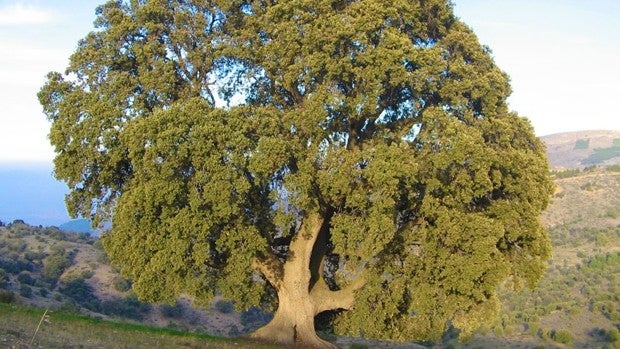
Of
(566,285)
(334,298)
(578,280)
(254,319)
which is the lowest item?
(254,319)

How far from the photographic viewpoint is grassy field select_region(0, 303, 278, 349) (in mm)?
14812

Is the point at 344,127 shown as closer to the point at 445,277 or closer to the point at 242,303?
the point at 445,277

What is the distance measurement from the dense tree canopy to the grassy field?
1.62 metres

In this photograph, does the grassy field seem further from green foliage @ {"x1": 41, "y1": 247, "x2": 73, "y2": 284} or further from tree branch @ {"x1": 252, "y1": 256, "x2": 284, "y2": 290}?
green foliage @ {"x1": 41, "y1": 247, "x2": 73, "y2": 284}

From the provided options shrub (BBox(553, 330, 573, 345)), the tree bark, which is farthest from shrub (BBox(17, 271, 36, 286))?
shrub (BBox(553, 330, 573, 345))

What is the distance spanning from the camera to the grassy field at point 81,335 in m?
14.8

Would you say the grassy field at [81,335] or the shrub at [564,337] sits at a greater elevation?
the grassy field at [81,335]

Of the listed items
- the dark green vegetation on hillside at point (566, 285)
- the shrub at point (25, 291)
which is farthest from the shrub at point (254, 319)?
the shrub at point (25, 291)

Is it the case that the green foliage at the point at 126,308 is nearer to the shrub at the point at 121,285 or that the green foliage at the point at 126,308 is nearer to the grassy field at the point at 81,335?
the shrub at the point at 121,285

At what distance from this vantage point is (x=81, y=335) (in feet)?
56.1

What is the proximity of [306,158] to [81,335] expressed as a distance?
8402 millimetres

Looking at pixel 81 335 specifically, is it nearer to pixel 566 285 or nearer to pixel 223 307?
pixel 223 307

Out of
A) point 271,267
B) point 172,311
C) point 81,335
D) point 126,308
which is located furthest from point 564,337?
point 81,335

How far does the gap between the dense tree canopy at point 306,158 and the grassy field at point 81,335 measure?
1624mm
